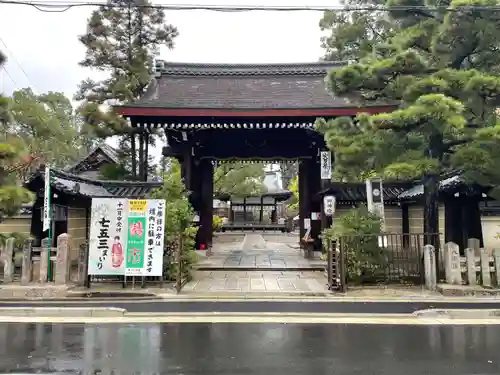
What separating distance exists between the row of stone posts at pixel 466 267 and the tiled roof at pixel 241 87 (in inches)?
243

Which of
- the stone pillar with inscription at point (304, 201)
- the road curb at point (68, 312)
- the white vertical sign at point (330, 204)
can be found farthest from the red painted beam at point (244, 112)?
the road curb at point (68, 312)

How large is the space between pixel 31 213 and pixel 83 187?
1.96 metres

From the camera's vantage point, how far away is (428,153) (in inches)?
473

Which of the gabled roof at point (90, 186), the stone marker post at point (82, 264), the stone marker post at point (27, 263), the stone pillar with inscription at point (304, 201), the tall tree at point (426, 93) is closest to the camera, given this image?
the tall tree at point (426, 93)

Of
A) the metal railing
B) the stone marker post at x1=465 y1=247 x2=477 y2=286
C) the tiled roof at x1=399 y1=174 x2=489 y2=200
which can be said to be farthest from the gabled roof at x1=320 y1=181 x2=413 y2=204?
the stone marker post at x1=465 y1=247 x2=477 y2=286

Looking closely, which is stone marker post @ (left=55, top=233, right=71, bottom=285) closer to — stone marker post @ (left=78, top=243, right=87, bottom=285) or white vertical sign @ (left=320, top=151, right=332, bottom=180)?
stone marker post @ (left=78, top=243, right=87, bottom=285)

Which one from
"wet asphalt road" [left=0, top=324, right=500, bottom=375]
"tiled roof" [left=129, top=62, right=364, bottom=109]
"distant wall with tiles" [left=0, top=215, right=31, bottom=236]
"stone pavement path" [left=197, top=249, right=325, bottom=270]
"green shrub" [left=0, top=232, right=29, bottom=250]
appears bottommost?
"wet asphalt road" [left=0, top=324, right=500, bottom=375]

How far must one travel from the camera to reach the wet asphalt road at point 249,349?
5.28 metres

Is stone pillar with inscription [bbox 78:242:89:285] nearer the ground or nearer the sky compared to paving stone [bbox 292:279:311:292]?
nearer the sky

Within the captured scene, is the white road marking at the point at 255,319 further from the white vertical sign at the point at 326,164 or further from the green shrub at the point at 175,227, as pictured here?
the white vertical sign at the point at 326,164

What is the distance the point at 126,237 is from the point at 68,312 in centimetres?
257

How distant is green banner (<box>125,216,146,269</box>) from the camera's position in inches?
420

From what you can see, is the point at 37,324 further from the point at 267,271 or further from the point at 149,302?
the point at 267,271

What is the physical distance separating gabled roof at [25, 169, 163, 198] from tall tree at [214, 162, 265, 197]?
19.2m
